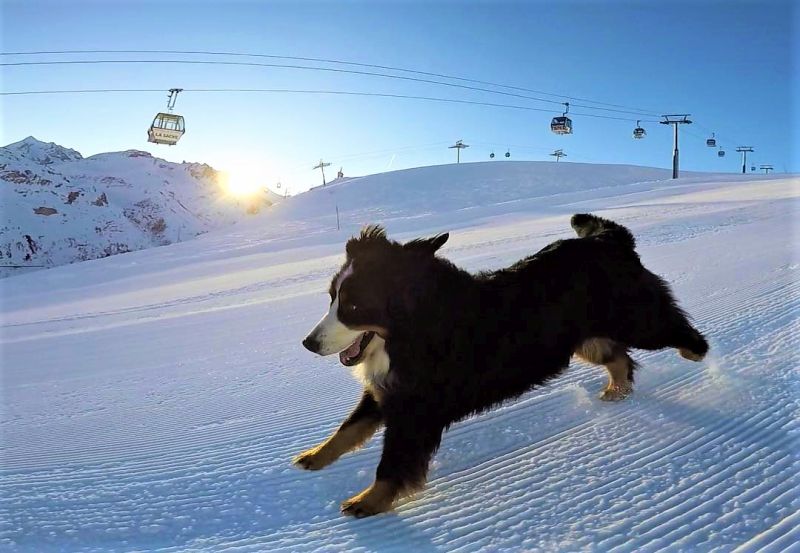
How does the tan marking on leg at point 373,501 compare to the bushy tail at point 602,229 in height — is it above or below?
below

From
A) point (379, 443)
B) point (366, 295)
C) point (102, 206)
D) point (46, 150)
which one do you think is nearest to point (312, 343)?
point (366, 295)

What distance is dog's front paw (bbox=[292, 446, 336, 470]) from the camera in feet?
9.89

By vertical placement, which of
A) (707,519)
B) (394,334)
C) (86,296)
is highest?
(394,334)

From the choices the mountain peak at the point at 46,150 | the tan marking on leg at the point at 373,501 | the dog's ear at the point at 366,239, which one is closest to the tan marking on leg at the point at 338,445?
the tan marking on leg at the point at 373,501

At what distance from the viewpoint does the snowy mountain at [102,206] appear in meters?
59.7

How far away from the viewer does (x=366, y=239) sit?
3057 millimetres

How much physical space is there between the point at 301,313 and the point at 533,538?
234 inches

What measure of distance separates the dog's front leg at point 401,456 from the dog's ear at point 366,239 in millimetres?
840

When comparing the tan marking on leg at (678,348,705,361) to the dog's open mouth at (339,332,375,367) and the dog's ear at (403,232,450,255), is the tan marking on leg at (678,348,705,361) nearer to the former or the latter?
the dog's ear at (403,232,450,255)

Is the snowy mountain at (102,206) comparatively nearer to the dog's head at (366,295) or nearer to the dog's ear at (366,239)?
the dog's ear at (366,239)

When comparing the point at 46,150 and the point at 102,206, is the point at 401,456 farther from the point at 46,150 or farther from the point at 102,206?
the point at 46,150

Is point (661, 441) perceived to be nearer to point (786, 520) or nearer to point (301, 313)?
point (786, 520)

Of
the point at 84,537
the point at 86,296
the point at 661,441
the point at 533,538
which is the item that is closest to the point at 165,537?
the point at 84,537

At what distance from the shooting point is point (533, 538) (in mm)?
2223
